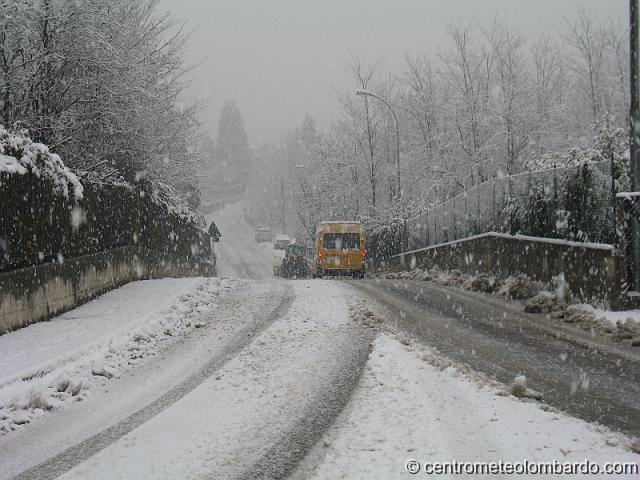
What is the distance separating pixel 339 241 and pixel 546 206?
12.8m

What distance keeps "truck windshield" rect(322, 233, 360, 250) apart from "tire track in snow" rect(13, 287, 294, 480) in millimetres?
16147

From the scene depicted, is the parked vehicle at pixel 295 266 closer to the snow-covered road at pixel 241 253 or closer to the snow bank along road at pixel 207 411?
the snow-covered road at pixel 241 253

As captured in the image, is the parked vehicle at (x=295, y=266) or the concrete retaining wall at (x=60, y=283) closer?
the concrete retaining wall at (x=60, y=283)

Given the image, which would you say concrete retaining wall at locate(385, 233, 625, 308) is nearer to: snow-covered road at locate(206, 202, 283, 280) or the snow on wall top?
the snow on wall top

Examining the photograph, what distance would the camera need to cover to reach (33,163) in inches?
404

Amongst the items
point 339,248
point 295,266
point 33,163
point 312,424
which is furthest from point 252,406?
point 295,266

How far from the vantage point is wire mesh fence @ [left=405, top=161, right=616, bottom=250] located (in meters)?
10.7

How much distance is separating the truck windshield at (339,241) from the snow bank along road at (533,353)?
12.2 metres

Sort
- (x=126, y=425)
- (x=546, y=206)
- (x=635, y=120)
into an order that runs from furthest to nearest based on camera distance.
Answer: (x=546, y=206) → (x=635, y=120) → (x=126, y=425)

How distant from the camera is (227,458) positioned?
428cm

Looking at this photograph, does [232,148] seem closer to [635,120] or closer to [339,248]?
[339,248]

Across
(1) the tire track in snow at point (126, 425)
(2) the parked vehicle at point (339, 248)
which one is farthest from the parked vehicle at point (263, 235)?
(1) the tire track in snow at point (126, 425)

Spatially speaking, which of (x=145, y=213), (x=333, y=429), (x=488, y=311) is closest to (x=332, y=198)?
(x=145, y=213)

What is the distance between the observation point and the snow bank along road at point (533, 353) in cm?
539
